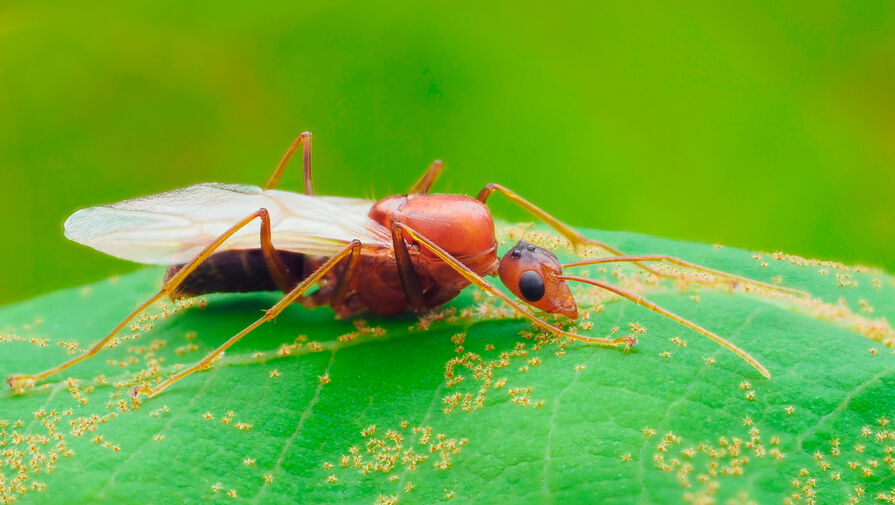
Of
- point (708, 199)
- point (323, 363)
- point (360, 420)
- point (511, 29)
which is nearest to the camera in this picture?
point (360, 420)

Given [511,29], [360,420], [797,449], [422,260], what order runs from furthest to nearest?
[511,29] < [422,260] < [360,420] < [797,449]

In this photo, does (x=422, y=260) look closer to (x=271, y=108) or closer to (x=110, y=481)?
(x=110, y=481)

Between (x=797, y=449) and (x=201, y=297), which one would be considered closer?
(x=797, y=449)

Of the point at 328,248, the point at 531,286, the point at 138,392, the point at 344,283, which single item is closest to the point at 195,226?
the point at 328,248

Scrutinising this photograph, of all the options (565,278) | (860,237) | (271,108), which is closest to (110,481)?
(565,278)

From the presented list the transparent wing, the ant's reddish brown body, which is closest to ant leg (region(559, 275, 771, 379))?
the ant's reddish brown body

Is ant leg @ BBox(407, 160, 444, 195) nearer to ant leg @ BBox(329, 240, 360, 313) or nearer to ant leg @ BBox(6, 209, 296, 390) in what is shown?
ant leg @ BBox(329, 240, 360, 313)
